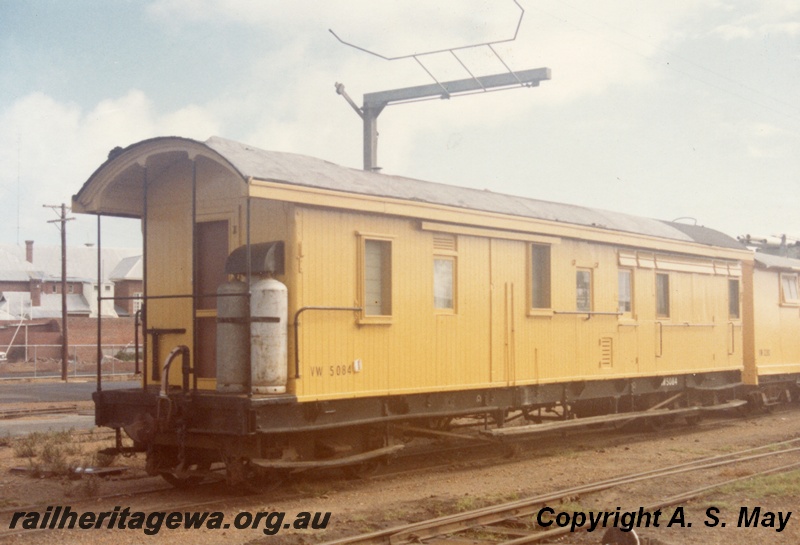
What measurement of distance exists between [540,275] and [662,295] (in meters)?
4.06

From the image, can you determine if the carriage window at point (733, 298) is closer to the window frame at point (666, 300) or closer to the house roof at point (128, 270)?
the window frame at point (666, 300)

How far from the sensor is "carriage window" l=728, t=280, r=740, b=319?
18.7 meters

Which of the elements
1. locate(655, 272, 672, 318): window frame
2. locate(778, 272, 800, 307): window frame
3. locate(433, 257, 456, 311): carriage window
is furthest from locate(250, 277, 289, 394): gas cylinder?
locate(778, 272, 800, 307): window frame

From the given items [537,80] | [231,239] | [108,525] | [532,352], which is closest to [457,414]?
[532,352]

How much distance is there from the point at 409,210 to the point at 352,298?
4.80 feet

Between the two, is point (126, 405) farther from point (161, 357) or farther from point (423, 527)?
point (423, 527)

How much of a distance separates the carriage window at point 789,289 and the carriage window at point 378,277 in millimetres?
13365

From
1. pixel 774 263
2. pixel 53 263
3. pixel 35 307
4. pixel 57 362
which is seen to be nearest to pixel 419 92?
pixel 774 263

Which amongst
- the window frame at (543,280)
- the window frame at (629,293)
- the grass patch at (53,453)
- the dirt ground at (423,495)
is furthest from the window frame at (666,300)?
the grass patch at (53,453)

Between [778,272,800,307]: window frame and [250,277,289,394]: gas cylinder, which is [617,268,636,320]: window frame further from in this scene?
[250,277,289,394]: gas cylinder

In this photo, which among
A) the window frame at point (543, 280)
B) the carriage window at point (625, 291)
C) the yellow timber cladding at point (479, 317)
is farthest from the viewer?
the carriage window at point (625, 291)

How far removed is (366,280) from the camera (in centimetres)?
1091

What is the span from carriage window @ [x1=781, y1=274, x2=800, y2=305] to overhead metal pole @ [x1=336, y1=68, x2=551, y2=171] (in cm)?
825

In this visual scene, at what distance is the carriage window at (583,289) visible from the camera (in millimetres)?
14352
